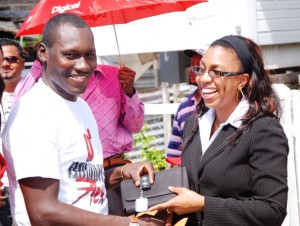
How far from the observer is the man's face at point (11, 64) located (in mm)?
5715

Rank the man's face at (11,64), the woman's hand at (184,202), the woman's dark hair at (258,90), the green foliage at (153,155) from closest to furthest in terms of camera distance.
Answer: the woman's hand at (184,202)
the woman's dark hair at (258,90)
the man's face at (11,64)
the green foliage at (153,155)

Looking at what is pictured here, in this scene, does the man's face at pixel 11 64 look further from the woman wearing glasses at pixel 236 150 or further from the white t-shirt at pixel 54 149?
the white t-shirt at pixel 54 149

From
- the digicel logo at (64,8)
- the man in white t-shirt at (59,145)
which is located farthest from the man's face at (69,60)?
the digicel logo at (64,8)

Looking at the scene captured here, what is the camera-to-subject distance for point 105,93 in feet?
15.8

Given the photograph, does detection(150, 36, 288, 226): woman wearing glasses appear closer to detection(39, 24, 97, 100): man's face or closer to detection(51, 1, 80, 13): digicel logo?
detection(39, 24, 97, 100): man's face

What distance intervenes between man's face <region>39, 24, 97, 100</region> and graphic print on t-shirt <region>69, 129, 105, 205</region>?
0.25m

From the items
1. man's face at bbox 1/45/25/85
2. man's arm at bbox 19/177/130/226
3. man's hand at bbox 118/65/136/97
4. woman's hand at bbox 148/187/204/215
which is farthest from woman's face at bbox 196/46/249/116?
man's face at bbox 1/45/25/85

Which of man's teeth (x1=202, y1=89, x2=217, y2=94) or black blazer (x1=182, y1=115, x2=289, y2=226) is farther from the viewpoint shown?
man's teeth (x1=202, y1=89, x2=217, y2=94)

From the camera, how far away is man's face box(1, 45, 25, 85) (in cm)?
571

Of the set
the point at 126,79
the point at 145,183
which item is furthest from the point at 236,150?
the point at 126,79

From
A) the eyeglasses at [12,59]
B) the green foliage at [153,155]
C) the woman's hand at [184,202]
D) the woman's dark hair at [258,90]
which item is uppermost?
the eyeglasses at [12,59]

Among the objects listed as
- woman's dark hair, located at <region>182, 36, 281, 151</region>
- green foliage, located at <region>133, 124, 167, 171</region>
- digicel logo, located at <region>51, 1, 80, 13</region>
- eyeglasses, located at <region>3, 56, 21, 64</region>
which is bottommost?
green foliage, located at <region>133, 124, 167, 171</region>

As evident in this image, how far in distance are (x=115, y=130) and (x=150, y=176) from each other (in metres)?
1.77

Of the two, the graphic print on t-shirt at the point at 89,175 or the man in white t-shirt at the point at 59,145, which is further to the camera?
the graphic print on t-shirt at the point at 89,175
